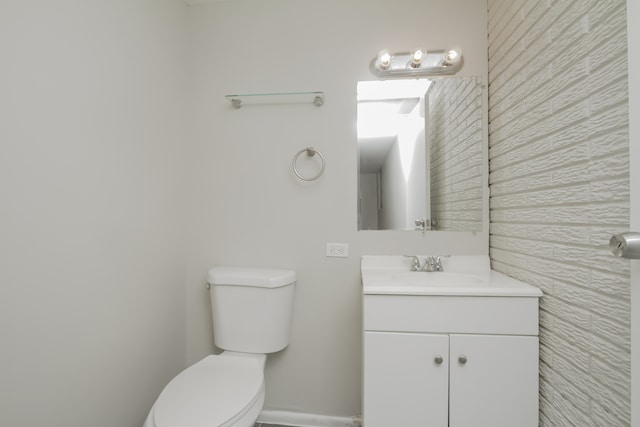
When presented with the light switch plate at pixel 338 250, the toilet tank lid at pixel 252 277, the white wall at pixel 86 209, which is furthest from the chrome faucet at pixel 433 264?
the white wall at pixel 86 209

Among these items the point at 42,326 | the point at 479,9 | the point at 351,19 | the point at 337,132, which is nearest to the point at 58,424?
the point at 42,326

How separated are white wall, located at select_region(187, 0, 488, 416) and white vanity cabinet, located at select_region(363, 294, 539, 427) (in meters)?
0.45

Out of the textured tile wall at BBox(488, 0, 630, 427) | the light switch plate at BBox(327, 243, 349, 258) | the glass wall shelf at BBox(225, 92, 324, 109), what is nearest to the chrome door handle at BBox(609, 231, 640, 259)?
the textured tile wall at BBox(488, 0, 630, 427)

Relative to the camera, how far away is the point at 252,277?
A: 1387mm

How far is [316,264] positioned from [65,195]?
43.5 inches

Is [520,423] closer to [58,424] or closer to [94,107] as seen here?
[58,424]

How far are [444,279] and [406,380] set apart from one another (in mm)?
508

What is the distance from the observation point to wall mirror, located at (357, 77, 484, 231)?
4.82 ft

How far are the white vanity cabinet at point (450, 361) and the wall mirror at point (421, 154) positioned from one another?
523mm

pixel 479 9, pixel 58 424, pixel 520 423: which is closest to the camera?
pixel 58 424

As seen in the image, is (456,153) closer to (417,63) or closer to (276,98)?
(417,63)

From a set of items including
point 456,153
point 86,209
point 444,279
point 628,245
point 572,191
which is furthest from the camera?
point 456,153

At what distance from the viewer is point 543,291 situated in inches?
40.8

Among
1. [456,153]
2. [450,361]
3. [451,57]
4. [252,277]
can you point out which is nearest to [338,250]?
[252,277]
